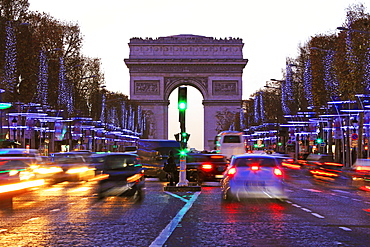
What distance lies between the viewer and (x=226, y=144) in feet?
219

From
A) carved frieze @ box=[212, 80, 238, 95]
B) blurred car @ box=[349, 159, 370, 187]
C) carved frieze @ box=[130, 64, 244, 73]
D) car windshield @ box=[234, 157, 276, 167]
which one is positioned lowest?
blurred car @ box=[349, 159, 370, 187]

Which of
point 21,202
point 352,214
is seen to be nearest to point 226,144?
point 21,202

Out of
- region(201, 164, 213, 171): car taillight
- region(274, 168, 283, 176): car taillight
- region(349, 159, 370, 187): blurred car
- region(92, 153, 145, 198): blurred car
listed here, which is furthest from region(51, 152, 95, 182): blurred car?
region(274, 168, 283, 176): car taillight

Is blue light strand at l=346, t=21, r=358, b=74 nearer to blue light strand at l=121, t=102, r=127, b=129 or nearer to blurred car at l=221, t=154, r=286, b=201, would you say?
blurred car at l=221, t=154, r=286, b=201

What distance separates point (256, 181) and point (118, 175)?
4.61m

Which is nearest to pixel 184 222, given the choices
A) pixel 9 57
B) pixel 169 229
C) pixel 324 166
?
pixel 169 229

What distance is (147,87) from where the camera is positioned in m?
133

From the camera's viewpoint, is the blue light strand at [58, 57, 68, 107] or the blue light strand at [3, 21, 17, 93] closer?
the blue light strand at [3, 21, 17, 93]

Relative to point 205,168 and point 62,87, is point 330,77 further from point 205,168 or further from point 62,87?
point 205,168

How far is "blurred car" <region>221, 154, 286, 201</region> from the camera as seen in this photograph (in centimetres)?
2186

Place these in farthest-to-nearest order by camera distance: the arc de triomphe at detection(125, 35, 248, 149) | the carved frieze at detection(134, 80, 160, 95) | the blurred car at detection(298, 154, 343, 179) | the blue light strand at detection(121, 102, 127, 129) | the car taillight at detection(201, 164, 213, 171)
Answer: the carved frieze at detection(134, 80, 160, 95) < the arc de triomphe at detection(125, 35, 248, 149) < the blue light strand at detection(121, 102, 127, 129) < the blurred car at detection(298, 154, 343, 179) < the car taillight at detection(201, 164, 213, 171)

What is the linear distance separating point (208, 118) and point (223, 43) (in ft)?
44.9

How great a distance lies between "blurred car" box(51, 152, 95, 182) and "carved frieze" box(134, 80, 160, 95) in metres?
94.2

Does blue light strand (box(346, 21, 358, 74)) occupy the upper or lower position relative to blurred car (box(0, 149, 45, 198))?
upper
